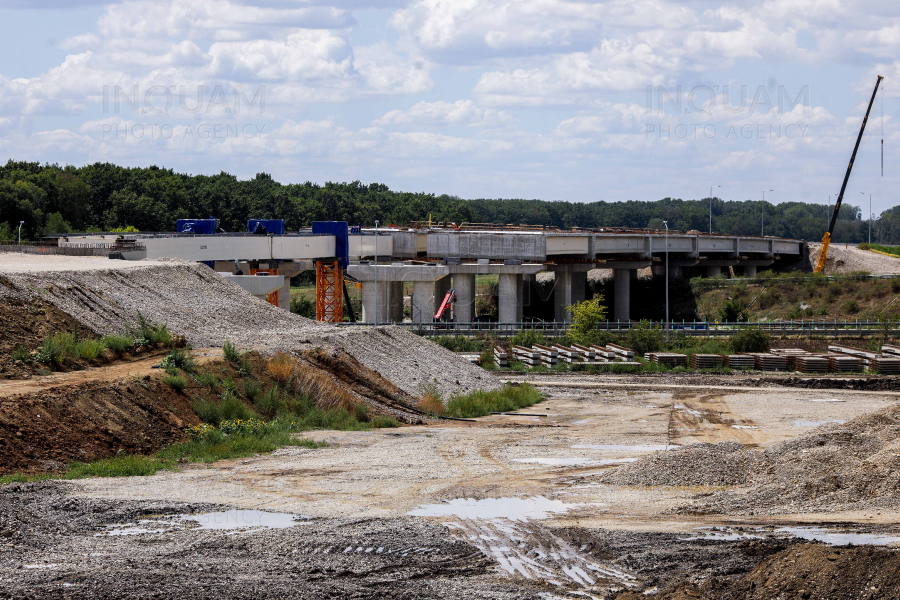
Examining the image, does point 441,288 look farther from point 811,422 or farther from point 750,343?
point 811,422

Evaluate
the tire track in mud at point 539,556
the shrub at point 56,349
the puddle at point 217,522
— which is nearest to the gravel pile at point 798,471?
the tire track in mud at point 539,556

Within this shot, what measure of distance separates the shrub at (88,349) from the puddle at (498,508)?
14134 mm

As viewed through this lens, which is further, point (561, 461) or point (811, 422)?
point (811, 422)

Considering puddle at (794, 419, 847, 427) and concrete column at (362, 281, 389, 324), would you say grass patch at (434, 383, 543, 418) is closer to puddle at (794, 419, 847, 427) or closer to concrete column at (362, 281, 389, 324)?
puddle at (794, 419, 847, 427)

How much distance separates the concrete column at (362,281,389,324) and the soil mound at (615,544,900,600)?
54.6 m

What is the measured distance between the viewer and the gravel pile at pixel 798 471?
55.8 feet

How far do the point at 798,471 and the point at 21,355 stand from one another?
1987 cm

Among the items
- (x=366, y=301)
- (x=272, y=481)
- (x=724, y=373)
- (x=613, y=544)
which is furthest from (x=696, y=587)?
(x=366, y=301)

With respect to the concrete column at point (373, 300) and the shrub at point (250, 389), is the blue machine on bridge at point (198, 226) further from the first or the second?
the shrub at point (250, 389)

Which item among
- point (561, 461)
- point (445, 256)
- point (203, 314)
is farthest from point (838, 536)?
point (445, 256)

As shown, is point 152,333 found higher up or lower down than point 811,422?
higher up

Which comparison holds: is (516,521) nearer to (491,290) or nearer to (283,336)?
(283,336)

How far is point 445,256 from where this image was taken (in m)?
71.4

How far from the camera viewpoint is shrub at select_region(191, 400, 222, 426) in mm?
25234
